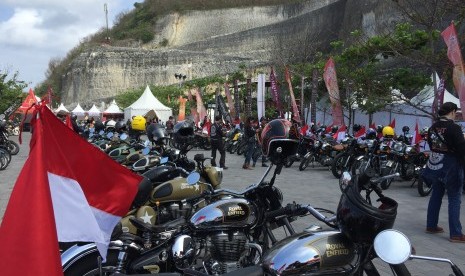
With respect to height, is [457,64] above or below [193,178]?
above

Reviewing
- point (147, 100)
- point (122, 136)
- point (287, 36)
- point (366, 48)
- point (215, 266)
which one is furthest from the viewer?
point (287, 36)

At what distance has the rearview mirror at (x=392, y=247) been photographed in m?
2.30

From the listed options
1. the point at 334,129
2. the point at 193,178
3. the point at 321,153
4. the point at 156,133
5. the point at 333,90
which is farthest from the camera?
the point at 333,90

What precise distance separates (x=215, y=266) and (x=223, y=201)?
504mm

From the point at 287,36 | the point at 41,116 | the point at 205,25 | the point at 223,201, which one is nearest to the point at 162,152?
the point at 223,201

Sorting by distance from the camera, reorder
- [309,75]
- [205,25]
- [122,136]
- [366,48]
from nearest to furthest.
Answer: [122,136]
[366,48]
[309,75]
[205,25]

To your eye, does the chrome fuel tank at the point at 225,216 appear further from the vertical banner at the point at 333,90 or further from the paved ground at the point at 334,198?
the vertical banner at the point at 333,90

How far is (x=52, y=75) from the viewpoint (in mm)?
88250

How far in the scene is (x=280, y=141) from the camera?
13.2ft

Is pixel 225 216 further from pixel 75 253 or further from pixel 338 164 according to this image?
pixel 338 164

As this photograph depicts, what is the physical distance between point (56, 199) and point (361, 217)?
1.66 metres

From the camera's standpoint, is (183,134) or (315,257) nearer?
(315,257)

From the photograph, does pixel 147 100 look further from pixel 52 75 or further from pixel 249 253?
pixel 52 75

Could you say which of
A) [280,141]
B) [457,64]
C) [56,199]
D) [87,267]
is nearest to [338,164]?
[457,64]
